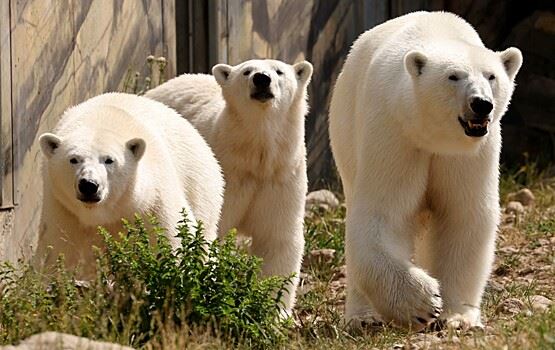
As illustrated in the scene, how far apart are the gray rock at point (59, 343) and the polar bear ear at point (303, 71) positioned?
3.39 metres

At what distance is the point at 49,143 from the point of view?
6.44m

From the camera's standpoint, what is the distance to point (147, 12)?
8.99m

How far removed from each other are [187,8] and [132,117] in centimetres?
305

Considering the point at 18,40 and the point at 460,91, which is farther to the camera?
the point at 18,40

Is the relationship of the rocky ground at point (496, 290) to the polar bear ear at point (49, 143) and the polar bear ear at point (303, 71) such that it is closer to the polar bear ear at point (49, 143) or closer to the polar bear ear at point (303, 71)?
the polar bear ear at point (303, 71)

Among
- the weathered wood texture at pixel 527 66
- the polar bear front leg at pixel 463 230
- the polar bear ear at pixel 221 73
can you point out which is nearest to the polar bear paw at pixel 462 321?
the polar bear front leg at pixel 463 230

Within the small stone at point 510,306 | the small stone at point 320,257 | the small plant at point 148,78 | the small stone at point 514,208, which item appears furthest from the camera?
the small stone at point 514,208

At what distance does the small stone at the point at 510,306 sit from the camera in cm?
677

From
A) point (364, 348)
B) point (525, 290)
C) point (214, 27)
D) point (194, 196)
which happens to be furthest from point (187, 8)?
point (364, 348)

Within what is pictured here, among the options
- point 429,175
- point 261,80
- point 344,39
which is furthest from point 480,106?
point 344,39

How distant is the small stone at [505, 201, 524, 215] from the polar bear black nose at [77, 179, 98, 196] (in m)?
4.06

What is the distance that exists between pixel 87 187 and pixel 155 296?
0.70 metres

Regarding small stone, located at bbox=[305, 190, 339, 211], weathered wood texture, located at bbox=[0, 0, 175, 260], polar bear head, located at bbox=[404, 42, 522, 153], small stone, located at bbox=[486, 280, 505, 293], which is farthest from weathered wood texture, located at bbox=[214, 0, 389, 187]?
polar bear head, located at bbox=[404, 42, 522, 153]

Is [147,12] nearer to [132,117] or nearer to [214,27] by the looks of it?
[214,27]
